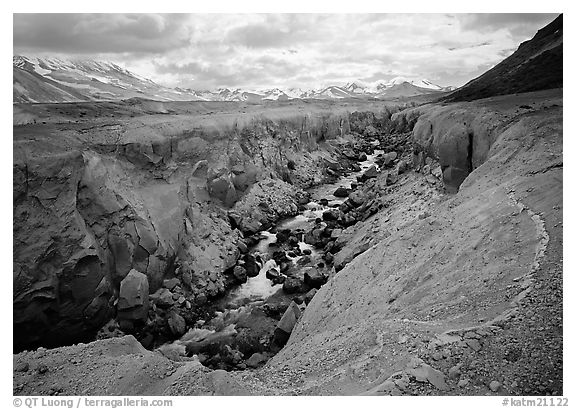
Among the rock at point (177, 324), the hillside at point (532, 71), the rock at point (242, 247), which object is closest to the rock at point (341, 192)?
the rock at point (242, 247)

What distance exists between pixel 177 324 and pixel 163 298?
3.71 feet

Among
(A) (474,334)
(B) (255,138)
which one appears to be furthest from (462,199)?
(B) (255,138)

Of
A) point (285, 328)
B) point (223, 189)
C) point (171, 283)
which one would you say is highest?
point (223, 189)

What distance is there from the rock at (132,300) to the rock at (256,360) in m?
3.37

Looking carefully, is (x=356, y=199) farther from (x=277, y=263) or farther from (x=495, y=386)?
(x=495, y=386)

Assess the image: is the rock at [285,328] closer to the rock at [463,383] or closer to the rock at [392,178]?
Answer: the rock at [463,383]

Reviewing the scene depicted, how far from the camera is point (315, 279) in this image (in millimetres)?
11422

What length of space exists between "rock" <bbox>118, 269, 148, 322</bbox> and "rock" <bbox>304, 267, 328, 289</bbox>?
15.5 feet

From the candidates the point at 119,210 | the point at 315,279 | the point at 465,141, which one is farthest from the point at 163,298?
the point at 465,141

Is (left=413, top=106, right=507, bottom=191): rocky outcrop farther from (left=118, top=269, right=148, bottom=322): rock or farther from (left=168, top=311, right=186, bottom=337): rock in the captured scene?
(left=118, top=269, right=148, bottom=322): rock

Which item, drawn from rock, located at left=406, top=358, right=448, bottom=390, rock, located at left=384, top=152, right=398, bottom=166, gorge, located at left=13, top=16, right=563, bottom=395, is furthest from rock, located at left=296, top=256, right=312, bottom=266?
rock, located at left=384, top=152, right=398, bottom=166

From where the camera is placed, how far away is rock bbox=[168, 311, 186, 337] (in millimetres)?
9703

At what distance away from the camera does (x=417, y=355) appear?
15.3ft
